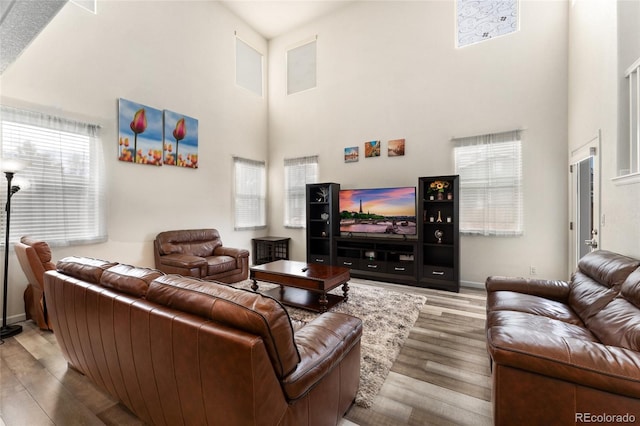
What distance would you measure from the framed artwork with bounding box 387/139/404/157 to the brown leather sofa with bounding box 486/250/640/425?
345 cm

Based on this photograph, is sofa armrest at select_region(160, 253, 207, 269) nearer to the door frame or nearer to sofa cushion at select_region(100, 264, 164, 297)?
sofa cushion at select_region(100, 264, 164, 297)

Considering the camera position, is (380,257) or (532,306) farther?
(380,257)

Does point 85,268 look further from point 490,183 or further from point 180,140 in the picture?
point 490,183

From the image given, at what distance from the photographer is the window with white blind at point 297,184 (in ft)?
19.3

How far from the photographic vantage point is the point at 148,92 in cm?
430

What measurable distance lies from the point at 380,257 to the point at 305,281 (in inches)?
79.8

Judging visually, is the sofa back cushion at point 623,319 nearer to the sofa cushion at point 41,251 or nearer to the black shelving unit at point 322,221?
the black shelving unit at point 322,221

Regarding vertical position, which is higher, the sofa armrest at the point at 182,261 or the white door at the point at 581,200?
the white door at the point at 581,200

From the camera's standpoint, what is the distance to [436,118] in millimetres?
4656

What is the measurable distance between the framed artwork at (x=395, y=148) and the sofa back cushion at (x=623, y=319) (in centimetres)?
355

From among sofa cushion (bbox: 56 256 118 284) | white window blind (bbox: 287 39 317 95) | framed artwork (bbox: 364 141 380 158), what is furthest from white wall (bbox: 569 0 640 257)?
white window blind (bbox: 287 39 317 95)

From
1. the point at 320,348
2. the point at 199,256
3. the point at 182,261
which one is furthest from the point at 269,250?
the point at 320,348

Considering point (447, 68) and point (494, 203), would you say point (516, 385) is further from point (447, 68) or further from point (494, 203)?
point (447, 68)

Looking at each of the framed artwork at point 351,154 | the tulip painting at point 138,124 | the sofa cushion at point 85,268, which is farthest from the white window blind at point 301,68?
the sofa cushion at point 85,268
